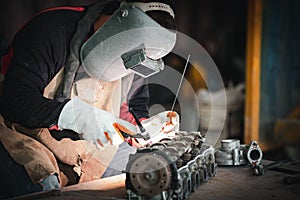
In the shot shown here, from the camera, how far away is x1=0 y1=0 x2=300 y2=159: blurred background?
4.48 meters

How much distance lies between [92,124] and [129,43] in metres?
0.48

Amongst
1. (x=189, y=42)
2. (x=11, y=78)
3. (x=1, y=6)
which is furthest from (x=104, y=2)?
(x=189, y=42)

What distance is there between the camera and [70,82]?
2.18 meters

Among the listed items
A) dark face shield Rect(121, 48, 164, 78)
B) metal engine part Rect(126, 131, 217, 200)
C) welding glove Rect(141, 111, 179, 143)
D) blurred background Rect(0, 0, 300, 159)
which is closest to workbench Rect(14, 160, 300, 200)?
metal engine part Rect(126, 131, 217, 200)

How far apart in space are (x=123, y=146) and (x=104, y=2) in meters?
0.92

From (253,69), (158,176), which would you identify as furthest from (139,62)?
(253,69)

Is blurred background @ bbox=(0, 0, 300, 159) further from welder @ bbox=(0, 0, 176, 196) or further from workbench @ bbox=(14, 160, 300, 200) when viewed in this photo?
workbench @ bbox=(14, 160, 300, 200)

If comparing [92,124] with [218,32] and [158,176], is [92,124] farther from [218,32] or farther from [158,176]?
[218,32]

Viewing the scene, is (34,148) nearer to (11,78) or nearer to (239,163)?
(11,78)

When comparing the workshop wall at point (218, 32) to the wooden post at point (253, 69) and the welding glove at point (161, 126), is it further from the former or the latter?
the welding glove at point (161, 126)

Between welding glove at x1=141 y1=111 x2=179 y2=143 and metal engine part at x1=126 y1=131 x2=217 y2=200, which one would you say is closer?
metal engine part at x1=126 y1=131 x2=217 y2=200

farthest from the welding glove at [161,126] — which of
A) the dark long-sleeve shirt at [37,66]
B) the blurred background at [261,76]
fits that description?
the blurred background at [261,76]

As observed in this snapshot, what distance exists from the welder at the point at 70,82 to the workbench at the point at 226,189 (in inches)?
7.7

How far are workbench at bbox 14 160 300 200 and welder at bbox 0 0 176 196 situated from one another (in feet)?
0.64
